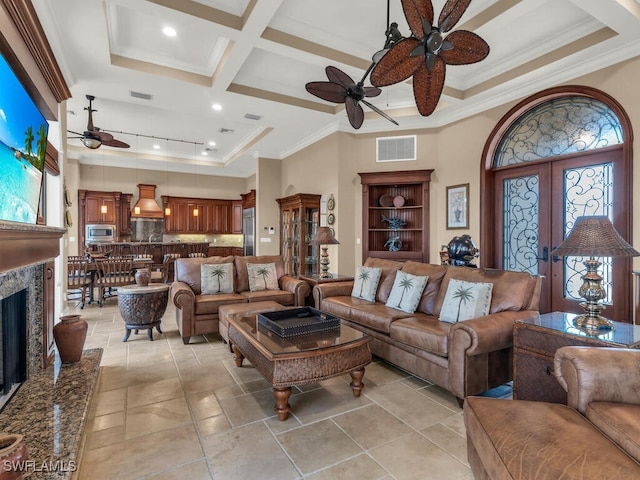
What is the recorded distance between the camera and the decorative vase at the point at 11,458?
1193 mm

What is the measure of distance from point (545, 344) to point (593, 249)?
646 mm

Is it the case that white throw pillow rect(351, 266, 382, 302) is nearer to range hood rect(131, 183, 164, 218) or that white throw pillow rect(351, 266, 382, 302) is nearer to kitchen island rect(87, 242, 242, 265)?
kitchen island rect(87, 242, 242, 265)

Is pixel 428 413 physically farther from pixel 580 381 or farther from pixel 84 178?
pixel 84 178

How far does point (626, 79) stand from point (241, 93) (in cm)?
471

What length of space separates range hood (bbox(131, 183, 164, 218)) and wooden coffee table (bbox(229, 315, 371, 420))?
27.0 feet

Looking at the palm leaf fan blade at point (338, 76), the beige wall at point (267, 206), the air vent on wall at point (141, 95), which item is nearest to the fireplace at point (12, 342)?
the palm leaf fan blade at point (338, 76)

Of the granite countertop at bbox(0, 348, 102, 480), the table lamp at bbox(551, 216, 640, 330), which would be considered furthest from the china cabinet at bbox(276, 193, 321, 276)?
the table lamp at bbox(551, 216, 640, 330)

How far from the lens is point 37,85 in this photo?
2.98m

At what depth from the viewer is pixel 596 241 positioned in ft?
6.53

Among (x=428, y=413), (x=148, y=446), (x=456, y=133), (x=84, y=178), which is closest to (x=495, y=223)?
(x=456, y=133)

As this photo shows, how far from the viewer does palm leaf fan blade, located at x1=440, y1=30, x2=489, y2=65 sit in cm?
228

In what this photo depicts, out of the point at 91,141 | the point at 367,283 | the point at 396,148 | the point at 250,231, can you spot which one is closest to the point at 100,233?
the point at 250,231

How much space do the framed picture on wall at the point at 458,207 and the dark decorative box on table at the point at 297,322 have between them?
132 inches

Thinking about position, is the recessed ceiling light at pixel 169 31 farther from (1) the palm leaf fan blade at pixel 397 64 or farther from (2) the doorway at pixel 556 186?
(2) the doorway at pixel 556 186
